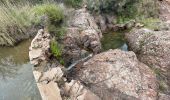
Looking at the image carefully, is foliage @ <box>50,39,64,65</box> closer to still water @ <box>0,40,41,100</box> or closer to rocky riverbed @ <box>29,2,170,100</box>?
rocky riverbed @ <box>29,2,170,100</box>

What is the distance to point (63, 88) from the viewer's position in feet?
14.9

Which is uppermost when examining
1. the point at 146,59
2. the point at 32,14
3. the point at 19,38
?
the point at 32,14

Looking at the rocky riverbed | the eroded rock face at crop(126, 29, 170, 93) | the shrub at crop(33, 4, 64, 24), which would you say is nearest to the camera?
the rocky riverbed

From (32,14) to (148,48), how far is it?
3261mm

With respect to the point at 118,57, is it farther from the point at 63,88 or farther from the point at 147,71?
the point at 63,88

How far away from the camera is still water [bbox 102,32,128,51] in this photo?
764 centimetres

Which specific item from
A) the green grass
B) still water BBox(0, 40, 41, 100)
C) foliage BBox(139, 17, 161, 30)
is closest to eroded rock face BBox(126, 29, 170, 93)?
foliage BBox(139, 17, 161, 30)

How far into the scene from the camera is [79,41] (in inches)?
269

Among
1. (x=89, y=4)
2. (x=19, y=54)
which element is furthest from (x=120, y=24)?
(x=19, y=54)

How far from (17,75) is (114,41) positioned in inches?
136

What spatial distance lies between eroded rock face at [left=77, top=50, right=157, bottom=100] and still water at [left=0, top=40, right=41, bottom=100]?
39.6 inches

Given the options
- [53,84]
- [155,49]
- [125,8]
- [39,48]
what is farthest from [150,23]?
[53,84]

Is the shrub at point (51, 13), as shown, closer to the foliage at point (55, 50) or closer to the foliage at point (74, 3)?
the foliage at point (55, 50)

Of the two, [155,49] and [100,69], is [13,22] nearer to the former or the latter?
[100,69]
